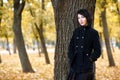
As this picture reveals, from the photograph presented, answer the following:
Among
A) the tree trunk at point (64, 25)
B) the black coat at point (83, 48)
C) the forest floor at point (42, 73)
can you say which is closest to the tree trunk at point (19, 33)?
the forest floor at point (42, 73)

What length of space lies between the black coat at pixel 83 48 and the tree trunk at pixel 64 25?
1.10 meters

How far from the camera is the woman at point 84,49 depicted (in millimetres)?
7156

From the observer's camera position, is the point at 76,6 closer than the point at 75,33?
No

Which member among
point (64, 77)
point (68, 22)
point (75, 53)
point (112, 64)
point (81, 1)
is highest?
point (81, 1)

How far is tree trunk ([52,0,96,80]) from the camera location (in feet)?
27.6

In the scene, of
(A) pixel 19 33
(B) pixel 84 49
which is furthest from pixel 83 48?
(A) pixel 19 33

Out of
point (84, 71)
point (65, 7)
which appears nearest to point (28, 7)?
point (65, 7)

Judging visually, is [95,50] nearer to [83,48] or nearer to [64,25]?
[83,48]

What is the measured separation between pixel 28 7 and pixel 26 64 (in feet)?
24.0

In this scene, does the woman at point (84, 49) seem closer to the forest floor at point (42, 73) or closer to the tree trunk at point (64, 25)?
the tree trunk at point (64, 25)

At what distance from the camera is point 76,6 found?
841 cm

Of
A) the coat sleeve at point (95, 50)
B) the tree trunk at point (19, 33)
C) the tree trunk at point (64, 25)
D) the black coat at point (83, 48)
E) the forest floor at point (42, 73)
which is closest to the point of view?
the coat sleeve at point (95, 50)

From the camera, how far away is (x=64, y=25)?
28.0 ft

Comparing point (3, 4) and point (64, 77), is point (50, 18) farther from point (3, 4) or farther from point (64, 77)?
point (64, 77)
